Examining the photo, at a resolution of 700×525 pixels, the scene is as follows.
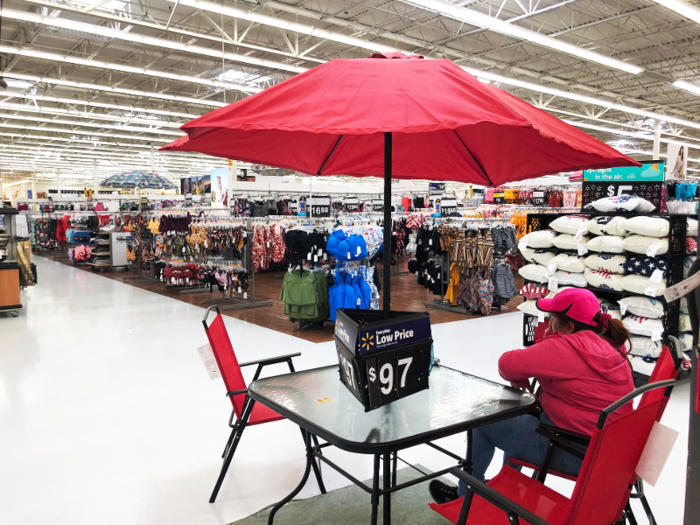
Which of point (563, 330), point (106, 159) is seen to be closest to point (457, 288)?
point (563, 330)

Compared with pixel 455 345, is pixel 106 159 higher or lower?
higher

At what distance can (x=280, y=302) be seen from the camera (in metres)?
8.79

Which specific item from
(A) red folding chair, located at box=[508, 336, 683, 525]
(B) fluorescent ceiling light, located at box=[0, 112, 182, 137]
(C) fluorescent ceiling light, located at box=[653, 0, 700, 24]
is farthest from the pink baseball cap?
(B) fluorescent ceiling light, located at box=[0, 112, 182, 137]

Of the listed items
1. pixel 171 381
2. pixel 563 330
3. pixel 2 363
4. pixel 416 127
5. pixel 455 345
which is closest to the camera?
pixel 416 127

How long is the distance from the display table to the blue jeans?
2.9 inches

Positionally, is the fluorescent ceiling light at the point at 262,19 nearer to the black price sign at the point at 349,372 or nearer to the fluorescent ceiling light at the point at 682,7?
the fluorescent ceiling light at the point at 682,7

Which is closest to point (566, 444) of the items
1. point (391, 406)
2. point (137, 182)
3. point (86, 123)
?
point (391, 406)

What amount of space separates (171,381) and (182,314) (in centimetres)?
325

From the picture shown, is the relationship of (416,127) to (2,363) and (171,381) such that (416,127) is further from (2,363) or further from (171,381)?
(2,363)

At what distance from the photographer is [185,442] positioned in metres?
3.47

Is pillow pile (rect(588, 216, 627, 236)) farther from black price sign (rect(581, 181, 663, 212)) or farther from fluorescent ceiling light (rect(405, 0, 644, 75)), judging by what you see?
fluorescent ceiling light (rect(405, 0, 644, 75))

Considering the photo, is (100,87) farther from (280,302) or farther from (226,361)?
(226,361)

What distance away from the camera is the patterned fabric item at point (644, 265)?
4305 mm

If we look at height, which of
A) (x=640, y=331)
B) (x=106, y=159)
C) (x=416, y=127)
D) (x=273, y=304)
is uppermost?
(x=106, y=159)
